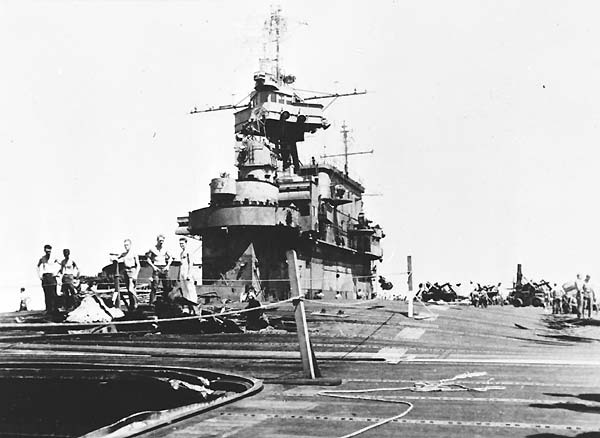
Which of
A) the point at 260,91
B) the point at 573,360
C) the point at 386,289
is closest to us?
the point at 573,360

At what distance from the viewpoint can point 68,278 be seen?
14.8m

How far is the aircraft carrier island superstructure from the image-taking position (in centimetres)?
2252

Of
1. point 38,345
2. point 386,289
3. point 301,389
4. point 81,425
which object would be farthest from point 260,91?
point 301,389

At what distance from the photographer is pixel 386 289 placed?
4097 centimetres

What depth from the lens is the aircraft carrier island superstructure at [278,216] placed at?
22516mm

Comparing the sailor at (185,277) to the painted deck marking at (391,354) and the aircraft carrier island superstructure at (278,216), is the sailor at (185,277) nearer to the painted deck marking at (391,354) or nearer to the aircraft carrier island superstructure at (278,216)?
the aircraft carrier island superstructure at (278,216)

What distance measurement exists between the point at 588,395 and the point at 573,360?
350cm

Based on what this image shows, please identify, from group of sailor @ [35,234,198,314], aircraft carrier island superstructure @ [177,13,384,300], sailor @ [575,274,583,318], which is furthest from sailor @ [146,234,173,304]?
sailor @ [575,274,583,318]

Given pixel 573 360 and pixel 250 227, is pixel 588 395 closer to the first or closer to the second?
pixel 573 360

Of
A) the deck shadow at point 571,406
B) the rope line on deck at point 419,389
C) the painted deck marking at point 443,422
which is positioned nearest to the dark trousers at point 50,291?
the rope line on deck at point 419,389

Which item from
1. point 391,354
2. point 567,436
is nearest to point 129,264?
point 391,354

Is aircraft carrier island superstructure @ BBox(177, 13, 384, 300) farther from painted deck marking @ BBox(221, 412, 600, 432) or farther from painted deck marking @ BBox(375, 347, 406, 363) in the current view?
painted deck marking @ BBox(221, 412, 600, 432)

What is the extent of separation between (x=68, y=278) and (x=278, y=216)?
9.38 m

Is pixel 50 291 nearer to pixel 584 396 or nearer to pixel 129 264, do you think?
pixel 129 264
